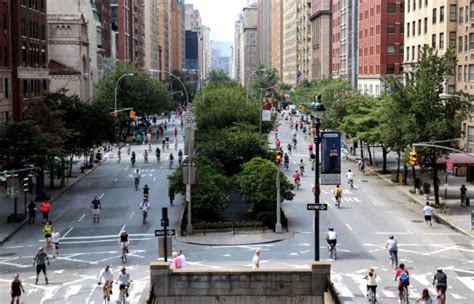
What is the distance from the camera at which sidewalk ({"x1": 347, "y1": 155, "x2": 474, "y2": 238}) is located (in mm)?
46422

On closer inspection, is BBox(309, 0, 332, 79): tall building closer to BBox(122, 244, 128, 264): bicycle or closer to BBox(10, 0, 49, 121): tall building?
BBox(10, 0, 49, 121): tall building

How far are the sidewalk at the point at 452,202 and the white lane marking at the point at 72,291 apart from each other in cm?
2125

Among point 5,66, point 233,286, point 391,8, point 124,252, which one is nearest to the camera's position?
point 233,286

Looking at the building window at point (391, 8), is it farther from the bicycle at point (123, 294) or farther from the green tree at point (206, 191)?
the bicycle at point (123, 294)

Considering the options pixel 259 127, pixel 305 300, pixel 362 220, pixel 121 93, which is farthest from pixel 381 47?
pixel 305 300

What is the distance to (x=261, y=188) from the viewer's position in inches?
1805

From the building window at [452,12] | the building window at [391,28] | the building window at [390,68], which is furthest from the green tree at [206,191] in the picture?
the building window at [391,28]

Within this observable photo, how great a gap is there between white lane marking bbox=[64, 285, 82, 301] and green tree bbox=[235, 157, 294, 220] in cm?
1510

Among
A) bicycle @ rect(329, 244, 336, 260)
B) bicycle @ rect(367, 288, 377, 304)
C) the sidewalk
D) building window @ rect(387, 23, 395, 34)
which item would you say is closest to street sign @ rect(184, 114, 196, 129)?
bicycle @ rect(329, 244, 336, 260)

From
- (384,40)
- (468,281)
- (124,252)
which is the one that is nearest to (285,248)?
(124,252)

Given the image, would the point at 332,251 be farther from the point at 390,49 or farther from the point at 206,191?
the point at 390,49

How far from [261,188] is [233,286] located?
52.8ft

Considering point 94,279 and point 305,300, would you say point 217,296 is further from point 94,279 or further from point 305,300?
point 94,279

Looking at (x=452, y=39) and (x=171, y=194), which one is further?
(x=452, y=39)
